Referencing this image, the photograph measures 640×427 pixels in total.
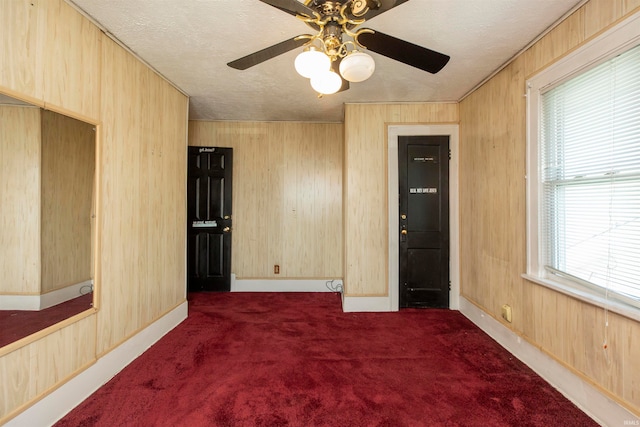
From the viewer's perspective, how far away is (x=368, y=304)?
3.31 meters

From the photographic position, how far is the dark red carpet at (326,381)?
5.34 feet

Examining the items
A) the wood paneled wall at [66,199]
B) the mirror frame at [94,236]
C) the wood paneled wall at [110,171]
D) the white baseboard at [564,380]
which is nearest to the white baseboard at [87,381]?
the wood paneled wall at [110,171]

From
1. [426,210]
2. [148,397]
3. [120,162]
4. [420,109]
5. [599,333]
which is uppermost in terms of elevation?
[420,109]

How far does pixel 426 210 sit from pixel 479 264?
33.4 inches

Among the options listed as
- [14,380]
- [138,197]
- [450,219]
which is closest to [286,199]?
[138,197]

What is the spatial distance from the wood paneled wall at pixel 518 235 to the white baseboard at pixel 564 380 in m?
0.06

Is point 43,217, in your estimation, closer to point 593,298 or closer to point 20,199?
point 20,199

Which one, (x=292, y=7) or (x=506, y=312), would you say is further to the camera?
(x=506, y=312)

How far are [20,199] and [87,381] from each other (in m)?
1.27

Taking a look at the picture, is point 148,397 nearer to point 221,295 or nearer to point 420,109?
point 221,295

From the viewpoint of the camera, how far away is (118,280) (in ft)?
7.00

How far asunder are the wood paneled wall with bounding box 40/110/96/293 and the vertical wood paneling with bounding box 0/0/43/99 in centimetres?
17

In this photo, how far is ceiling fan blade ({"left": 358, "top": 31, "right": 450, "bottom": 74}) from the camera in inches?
54.0

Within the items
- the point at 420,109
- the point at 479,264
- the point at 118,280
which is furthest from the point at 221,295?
the point at 420,109
